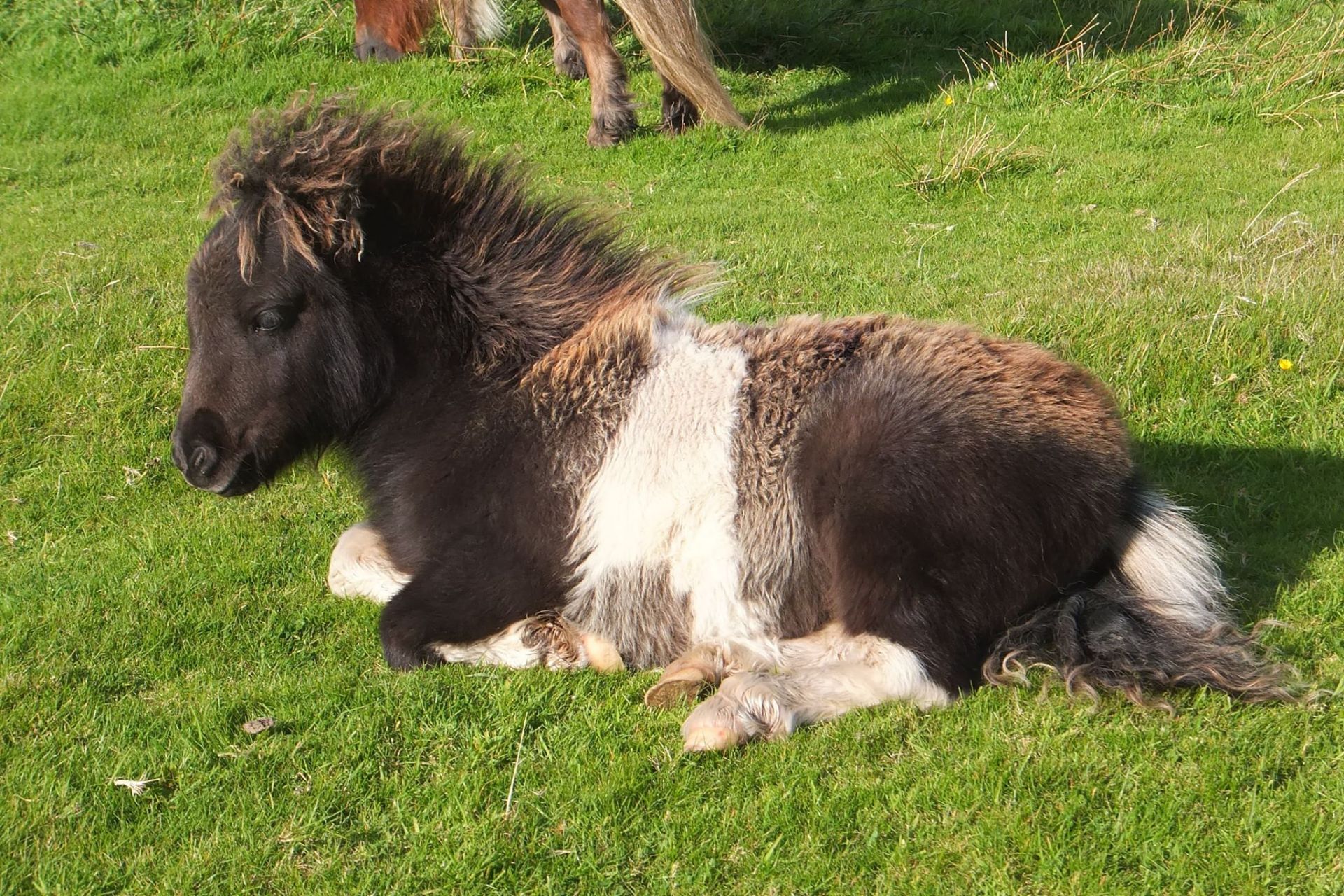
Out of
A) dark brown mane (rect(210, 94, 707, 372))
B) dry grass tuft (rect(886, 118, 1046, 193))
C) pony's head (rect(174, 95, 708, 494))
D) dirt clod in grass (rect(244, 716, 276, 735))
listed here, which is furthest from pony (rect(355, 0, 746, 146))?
dirt clod in grass (rect(244, 716, 276, 735))

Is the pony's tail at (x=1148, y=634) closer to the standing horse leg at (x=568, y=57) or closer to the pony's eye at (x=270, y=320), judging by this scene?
the pony's eye at (x=270, y=320)

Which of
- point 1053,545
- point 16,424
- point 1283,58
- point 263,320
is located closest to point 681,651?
point 1053,545

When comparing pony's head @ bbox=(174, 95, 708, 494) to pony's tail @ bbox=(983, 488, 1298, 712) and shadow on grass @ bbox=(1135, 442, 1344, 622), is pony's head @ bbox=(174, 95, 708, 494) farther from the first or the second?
shadow on grass @ bbox=(1135, 442, 1344, 622)

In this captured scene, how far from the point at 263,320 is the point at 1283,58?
10405 mm

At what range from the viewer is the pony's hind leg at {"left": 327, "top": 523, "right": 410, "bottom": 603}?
185 inches

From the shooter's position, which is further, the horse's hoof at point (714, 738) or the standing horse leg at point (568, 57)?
the standing horse leg at point (568, 57)

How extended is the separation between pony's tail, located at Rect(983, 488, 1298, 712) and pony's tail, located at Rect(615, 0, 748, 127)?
22.3ft

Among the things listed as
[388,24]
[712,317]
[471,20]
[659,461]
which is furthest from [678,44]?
[659,461]

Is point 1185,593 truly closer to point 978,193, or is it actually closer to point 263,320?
point 263,320

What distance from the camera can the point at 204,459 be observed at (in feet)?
14.3

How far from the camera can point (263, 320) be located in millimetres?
4301

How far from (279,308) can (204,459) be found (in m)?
0.61

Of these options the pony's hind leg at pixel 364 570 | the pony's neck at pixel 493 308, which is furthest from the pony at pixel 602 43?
the pony's hind leg at pixel 364 570

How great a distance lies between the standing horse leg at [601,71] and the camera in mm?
10266
